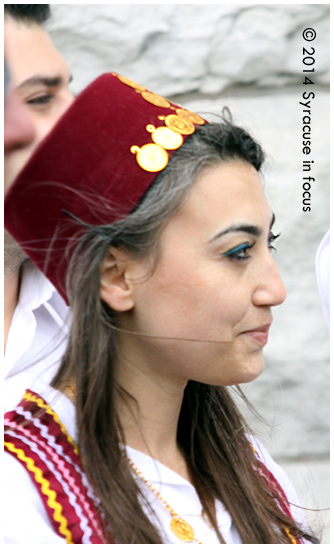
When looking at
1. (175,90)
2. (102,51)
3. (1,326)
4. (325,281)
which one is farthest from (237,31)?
(1,326)

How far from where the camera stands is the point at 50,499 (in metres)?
1.22

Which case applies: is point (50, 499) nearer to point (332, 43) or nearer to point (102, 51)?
point (102, 51)

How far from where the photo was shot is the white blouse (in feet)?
3.96

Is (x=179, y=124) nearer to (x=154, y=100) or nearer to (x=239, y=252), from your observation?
(x=154, y=100)

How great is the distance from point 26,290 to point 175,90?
991mm

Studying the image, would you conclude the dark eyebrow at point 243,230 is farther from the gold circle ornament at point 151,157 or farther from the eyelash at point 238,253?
the gold circle ornament at point 151,157

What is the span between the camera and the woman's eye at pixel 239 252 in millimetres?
1358

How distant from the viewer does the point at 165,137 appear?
1.37 meters

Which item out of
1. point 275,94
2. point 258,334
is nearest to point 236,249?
Result: point 258,334

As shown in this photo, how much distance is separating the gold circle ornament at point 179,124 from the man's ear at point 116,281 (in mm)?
233

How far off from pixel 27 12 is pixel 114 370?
3.24 feet

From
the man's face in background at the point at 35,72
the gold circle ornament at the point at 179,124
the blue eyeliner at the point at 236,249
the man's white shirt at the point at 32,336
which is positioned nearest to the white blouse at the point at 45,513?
the man's white shirt at the point at 32,336

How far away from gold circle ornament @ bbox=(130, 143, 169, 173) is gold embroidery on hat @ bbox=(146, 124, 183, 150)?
1 centimetres

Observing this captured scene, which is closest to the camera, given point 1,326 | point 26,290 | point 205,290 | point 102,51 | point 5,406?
point 205,290
